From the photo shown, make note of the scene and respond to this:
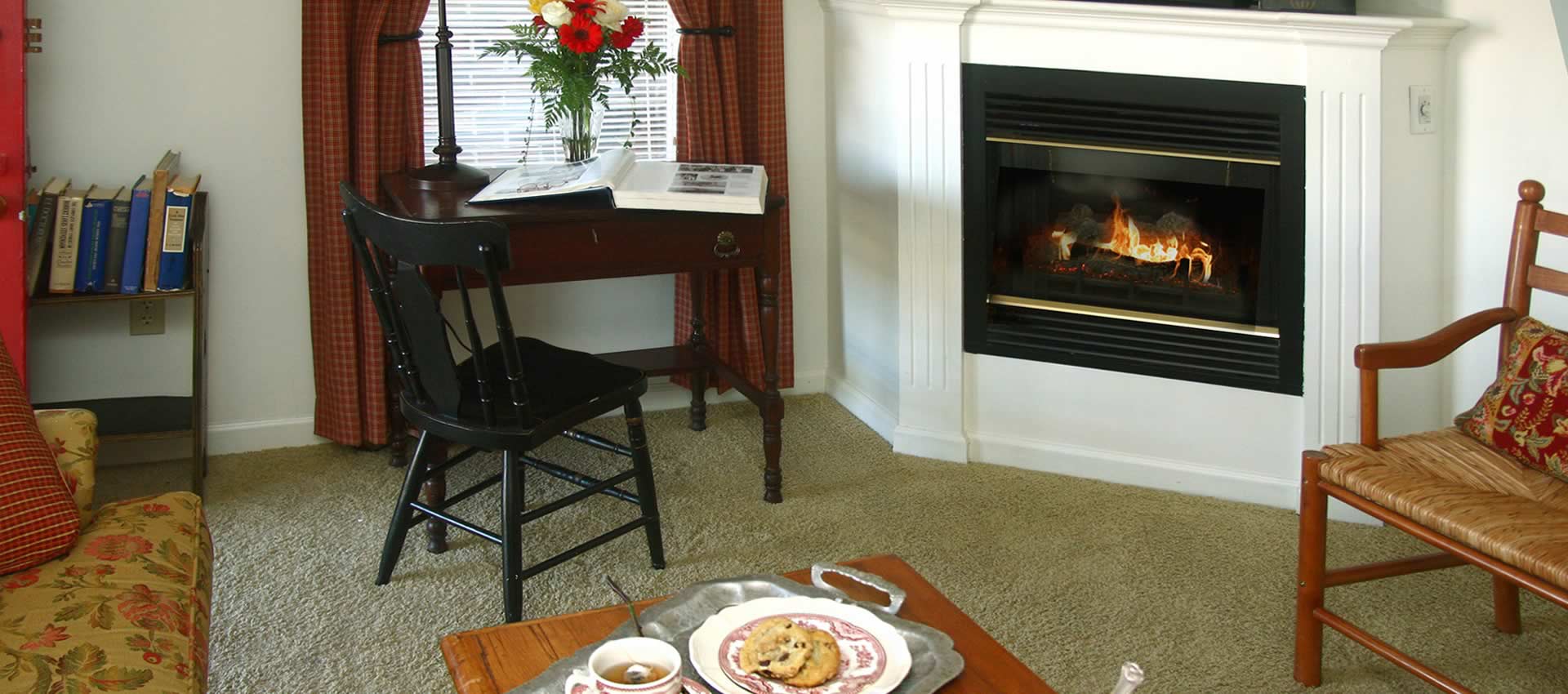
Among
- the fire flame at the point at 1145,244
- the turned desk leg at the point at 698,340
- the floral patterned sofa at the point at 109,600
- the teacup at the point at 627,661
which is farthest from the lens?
the turned desk leg at the point at 698,340

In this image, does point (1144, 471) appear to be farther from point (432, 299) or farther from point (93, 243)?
point (93, 243)

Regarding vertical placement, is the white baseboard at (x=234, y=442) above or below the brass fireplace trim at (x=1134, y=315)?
below

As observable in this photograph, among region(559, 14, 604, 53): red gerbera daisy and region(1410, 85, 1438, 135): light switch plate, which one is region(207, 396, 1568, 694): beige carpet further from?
region(559, 14, 604, 53): red gerbera daisy

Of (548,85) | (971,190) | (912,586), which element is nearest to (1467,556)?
(912,586)

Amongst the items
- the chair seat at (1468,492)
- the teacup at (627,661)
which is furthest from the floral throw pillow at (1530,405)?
the teacup at (627,661)

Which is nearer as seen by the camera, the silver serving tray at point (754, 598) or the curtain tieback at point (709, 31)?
the silver serving tray at point (754, 598)

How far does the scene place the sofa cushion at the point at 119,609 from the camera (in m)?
1.67

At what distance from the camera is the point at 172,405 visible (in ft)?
10.7

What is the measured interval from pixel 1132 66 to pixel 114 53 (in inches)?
89.0

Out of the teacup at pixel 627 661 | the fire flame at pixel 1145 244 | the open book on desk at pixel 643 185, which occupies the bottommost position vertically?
the teacup at pixel 627 661

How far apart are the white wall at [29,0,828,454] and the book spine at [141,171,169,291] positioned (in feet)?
0.79

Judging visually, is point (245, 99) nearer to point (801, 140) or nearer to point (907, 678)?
point (801, 140)

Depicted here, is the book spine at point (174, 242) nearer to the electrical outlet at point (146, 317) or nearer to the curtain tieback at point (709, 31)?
the electrical outlet at point (146, 317)

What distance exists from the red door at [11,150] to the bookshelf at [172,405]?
89 mm
